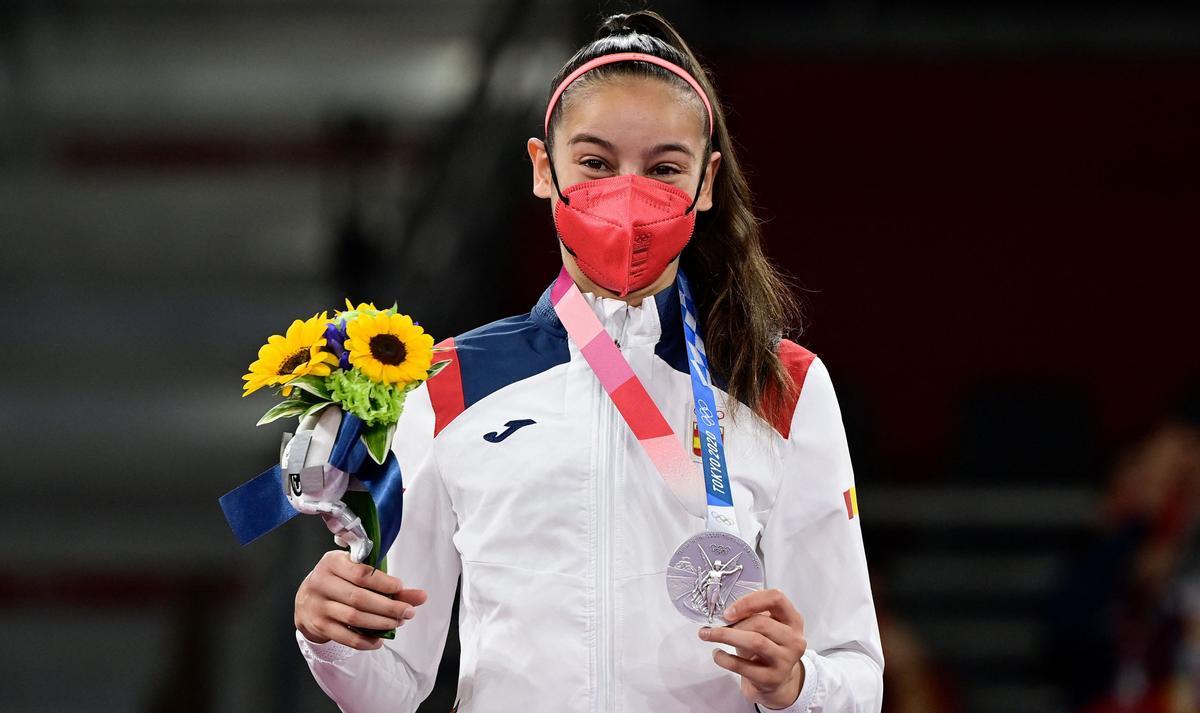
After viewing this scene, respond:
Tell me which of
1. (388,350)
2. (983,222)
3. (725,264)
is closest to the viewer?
(388,350)

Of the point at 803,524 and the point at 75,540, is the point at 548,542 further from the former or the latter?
the point at 75,540

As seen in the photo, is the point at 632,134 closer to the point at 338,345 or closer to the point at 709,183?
the point at 709,183

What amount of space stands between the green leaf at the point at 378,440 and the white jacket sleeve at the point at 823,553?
1.56 feet

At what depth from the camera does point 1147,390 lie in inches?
250

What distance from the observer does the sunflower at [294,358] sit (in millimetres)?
1754

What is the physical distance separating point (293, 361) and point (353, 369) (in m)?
0.07

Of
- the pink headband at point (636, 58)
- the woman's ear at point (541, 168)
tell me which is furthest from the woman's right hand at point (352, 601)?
the pink headband at point (636, 58)

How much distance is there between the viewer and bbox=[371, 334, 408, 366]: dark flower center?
5.80 ft

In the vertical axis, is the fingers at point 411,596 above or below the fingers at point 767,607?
above

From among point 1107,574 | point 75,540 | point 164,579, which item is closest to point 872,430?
point 1107,574

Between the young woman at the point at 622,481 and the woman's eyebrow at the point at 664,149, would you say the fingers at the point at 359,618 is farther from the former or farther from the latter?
the woman's eyebrow at the point at 664,149

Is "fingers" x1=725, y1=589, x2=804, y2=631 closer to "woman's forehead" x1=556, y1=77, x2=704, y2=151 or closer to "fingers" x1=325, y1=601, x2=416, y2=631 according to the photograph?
"fingers" x1=325, y1=601, x2=416, y2=631

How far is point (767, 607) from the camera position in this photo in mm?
1688

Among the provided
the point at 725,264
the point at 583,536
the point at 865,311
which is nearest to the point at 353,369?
the point at 583,536
